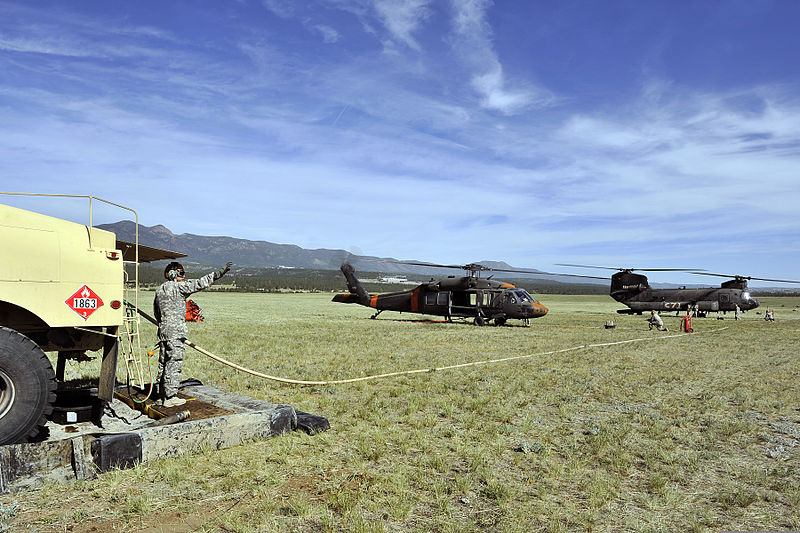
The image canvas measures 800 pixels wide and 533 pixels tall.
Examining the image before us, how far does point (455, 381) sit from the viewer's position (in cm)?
1162

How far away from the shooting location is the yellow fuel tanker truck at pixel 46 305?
523 cm

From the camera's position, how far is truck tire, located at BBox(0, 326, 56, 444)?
5156mm

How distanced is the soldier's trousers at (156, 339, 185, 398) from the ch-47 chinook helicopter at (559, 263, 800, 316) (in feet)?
116

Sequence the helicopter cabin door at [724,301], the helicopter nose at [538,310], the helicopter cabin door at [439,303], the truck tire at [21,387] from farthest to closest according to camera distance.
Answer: the helicopter cabin door at [724,301] → the helicopter cabin door at [439,303] → the helicopter nose at [538,310] → the truck tire at [21,387]

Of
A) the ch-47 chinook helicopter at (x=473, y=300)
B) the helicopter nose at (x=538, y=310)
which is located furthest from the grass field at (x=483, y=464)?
the ch-47 chinook helicopter at (x=473, y=300)

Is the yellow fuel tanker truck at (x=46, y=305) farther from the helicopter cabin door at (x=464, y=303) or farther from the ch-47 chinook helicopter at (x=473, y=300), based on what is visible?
the helicopter cabin door at (x=464, y=303)

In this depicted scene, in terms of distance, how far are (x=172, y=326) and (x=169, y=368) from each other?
622 mm

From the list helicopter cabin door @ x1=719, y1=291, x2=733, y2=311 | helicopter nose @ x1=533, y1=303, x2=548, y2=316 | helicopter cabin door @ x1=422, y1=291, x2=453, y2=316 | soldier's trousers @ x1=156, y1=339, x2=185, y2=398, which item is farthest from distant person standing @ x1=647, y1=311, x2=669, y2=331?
soldier's trousers @ x1=156, y1=339, x2=185, y2=398

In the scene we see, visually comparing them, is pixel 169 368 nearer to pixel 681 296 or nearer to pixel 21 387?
pixel 21 387

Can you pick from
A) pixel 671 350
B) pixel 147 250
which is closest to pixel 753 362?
pixel 671 350

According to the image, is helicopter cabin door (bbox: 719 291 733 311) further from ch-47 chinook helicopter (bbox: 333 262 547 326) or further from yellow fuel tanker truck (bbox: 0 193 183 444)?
yellow fuel tanker truck (bbox: 0 193 183 444)

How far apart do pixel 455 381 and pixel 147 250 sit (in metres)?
7.33

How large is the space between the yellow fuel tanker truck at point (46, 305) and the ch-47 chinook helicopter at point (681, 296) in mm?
36379

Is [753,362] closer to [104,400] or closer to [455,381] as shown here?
[455,381]
